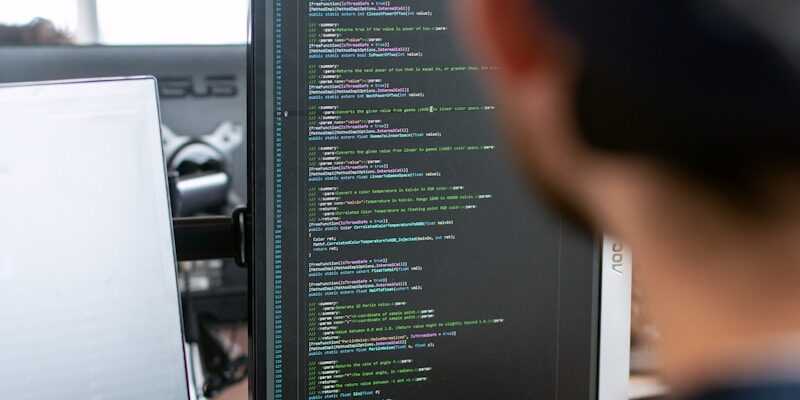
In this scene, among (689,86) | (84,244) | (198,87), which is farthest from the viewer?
(198,87)

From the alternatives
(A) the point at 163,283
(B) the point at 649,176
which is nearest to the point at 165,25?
(A) the point at 163,283

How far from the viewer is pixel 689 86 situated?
30 centimetres

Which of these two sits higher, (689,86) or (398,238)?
(689,86)

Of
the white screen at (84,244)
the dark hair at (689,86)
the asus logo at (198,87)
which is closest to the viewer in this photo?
the dark hair at (689,86)

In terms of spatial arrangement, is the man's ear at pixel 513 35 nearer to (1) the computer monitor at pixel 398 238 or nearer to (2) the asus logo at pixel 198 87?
(1) the computer monitor at pixel 398 238

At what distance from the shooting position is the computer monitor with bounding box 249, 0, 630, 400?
3.14 ft

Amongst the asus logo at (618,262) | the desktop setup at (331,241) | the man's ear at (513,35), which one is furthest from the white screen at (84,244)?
the man's ear at (513,35)

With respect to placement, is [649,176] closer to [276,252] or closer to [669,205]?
[669,205]

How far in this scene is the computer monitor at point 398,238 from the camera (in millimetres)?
957

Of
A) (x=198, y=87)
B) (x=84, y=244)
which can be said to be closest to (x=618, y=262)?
(x=84, y=244)

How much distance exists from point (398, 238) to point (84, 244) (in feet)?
0.96

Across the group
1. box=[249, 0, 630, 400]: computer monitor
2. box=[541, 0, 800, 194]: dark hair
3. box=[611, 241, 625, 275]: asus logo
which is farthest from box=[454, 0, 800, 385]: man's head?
box=[611, 241, 625, 275]: asus logo

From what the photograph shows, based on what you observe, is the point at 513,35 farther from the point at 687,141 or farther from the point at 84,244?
the point at 84,244

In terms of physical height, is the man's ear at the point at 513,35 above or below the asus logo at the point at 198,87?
above
